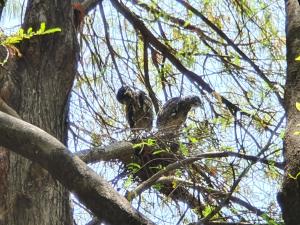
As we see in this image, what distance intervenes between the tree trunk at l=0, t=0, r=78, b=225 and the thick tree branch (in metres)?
0.76

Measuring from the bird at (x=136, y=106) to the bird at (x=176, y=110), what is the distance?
0.11 metres

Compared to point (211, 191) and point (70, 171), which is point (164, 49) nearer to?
point (211, 191)

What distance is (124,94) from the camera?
229 inches

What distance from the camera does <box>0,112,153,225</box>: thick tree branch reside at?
2400 mm

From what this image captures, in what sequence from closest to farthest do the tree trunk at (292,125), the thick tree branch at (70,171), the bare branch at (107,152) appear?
the tree trunk at (292,125)
the thick tree branch at (70,171)
the bare branch at (107,152)

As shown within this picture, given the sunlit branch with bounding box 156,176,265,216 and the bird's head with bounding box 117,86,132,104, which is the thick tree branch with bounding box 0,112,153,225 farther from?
the bird's head with bounding box 117,86,132,104

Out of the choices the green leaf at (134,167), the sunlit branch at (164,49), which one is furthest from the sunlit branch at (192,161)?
the sunlit branch at (164,49)

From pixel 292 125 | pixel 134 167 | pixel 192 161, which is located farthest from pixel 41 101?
pixel 292 125

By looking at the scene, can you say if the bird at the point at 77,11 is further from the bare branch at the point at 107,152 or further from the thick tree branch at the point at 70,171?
the thick tree branch at the point at 70,171

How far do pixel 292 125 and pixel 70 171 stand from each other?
34.5 inches

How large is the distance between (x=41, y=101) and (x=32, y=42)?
0.38 meters

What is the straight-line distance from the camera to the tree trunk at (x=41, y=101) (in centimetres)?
335

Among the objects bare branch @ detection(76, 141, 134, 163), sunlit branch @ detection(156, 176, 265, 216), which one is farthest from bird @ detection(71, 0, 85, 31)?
sunlit branch @ detection(156, 176, 265, 216)

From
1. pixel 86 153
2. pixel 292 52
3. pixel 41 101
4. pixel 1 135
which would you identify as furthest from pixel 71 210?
pixel 292 52
